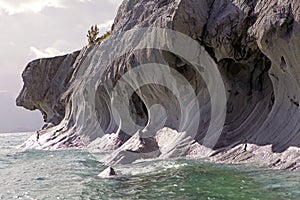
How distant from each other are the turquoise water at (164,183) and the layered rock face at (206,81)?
1692 mm

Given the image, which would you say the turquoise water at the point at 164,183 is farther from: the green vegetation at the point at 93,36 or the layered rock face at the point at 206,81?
the green vegetation at the point at 93,36

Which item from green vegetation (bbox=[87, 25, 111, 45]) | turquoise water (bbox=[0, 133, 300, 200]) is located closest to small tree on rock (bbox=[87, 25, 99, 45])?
green vegetation (bbox=[87, 25, 111, 45])

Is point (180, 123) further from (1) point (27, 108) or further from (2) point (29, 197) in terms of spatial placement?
(1) point (27, 108)

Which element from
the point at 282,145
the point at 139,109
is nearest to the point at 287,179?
the point at 282,145

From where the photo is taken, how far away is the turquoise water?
360 inches

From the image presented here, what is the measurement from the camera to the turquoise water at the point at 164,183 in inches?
360

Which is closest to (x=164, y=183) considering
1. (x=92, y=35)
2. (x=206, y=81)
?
(x=206, y=81)

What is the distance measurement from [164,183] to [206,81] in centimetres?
821

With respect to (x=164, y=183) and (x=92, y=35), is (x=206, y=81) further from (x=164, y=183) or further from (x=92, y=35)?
(x=92, y=35)

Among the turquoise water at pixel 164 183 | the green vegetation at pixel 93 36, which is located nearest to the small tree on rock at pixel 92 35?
the green vegetation at pixel 93 36

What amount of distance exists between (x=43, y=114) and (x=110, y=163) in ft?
87.8

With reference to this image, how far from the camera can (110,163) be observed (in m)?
15.8

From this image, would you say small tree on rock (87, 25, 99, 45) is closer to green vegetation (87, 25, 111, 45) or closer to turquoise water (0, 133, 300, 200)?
green vegetation (87, 25, 111, 45)

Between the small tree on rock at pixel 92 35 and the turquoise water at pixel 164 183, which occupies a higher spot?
the small tree on rock at pixel 92 35
